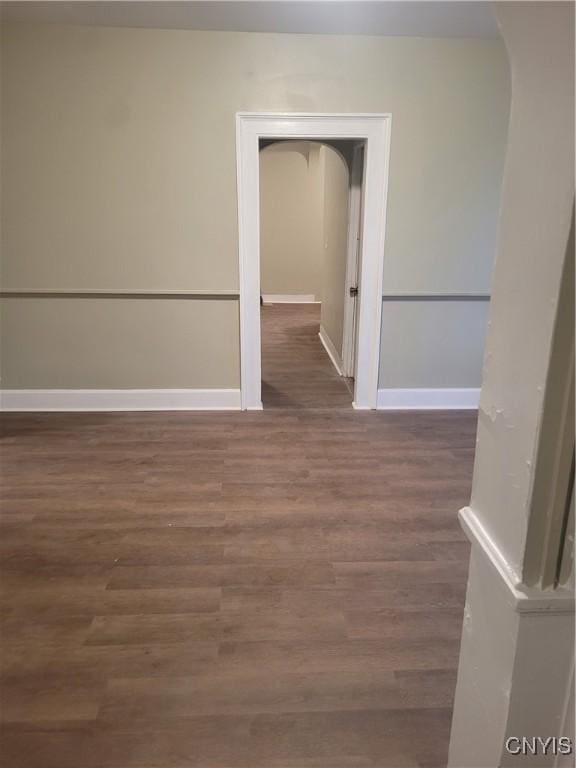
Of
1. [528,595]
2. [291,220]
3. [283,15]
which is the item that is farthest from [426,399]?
[291,220]

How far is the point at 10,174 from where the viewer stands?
3.53 meters

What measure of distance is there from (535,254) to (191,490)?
2.39 meters

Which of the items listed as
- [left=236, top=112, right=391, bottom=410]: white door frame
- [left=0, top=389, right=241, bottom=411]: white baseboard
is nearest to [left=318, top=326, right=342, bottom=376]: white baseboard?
[left=236, top=112, right=391, bottom=410]: white door frame

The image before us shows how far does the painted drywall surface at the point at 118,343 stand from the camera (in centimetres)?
382

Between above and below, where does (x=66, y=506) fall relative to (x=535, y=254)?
below

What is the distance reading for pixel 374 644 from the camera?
6.21 feet

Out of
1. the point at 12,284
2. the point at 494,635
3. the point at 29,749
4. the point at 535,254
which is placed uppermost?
the point at 535,254

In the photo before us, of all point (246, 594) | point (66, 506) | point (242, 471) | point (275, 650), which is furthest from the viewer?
point (242, 471)

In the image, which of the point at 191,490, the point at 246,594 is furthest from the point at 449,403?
the point at 246,594

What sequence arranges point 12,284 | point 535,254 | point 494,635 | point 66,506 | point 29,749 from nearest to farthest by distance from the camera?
point 535,254 < point 494,635 < point 29,749 < point 66,506 < point 12,284

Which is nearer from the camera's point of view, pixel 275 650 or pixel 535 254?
pixel 535 254

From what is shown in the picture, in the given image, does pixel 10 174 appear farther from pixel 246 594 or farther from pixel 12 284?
pixel 246 594

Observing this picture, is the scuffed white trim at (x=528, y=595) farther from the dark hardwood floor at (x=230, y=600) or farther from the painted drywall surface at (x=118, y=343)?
the painted drywall surface at (x=118, y=343)

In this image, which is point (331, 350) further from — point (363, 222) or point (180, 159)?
point (180, 159)
